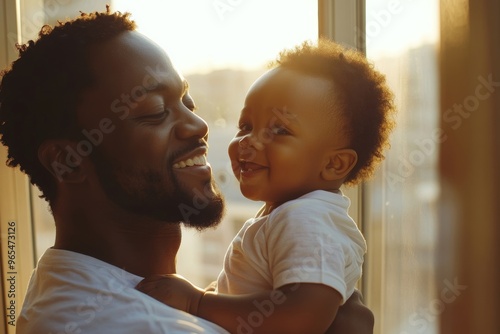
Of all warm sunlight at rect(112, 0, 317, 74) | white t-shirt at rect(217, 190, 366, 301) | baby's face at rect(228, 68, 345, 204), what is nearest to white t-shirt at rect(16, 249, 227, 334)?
white t-shirt at rect(217, 190, 366, 301)

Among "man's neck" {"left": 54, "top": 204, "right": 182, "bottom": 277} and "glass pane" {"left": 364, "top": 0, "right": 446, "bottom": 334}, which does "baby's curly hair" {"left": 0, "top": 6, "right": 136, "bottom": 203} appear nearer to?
"man's neck" {"left": 54, "top": 204, "right": 182, "bottom": 277}

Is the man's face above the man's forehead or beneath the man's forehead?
beneath

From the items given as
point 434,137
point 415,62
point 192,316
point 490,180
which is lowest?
point 192,316

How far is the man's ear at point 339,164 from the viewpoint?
1229 mm

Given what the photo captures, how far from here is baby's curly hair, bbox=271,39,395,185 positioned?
123 centimetres

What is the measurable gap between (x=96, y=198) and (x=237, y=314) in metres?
0.39

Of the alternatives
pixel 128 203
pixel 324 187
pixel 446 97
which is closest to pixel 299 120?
pixel 324 187

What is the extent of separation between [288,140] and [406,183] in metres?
0.92

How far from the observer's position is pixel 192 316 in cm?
108

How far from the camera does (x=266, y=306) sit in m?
1.04

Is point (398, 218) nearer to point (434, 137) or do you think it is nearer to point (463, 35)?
point (434, 137)
